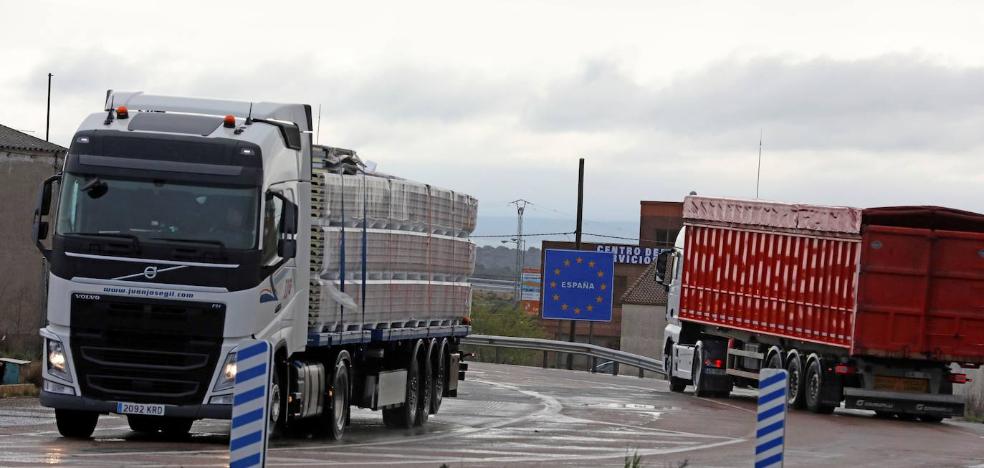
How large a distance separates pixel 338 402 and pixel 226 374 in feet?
11.1

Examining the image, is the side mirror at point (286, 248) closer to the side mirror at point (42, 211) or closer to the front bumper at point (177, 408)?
the front bumper at point (177, 408)

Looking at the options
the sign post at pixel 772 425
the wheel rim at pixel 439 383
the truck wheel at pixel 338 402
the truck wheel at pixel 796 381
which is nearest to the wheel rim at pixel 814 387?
the truck wheel at pixel 796 381

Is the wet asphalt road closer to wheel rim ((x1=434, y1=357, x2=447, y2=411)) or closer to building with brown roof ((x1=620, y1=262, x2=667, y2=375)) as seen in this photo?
wheel rim ((x1=434, y1=357, x2=447, y2=411))

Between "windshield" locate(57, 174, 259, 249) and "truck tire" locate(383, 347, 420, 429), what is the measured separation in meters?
6.64

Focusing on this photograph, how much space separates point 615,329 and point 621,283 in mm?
3736

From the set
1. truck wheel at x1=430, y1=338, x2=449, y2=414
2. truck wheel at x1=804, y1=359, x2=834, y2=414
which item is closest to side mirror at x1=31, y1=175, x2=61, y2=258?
truck wheel at x1=430, y1=338, x2=449, y2=414

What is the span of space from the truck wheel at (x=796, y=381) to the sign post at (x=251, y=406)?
20.2m

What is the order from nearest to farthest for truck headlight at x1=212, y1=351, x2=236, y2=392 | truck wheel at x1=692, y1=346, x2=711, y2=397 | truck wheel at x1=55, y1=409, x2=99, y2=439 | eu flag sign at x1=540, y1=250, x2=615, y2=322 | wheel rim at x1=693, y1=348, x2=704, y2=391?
truck headlight at x1=212, y1=351, x2=236, y2=392, truck wheel at x1=55, y1=409, x2=99, y2=439, truck wheel at x1=692, y1=346, x2=711, y2=397, wheel rim at x1=693, y1=348, x2=704, y2=391, eu flag sign at x1=540, y1=250, x2=615, y2=322

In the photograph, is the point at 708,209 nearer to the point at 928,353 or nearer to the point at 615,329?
the point at 928,353

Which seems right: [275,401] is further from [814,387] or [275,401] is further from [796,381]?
[796,381]

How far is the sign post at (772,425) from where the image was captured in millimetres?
13219

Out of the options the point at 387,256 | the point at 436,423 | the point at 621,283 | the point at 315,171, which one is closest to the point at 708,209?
the point at 436,423

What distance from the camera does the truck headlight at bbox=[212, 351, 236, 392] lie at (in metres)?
16.8

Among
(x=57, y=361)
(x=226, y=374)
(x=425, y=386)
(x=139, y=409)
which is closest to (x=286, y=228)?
(x=226, y=374)
